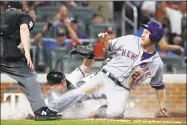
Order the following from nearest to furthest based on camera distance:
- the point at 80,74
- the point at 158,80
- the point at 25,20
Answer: the point at 25,20
the point at 158,80
the point at 80,74

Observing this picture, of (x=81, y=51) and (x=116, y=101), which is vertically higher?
(x=81, y=51)

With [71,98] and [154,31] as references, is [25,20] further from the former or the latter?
[154,31]

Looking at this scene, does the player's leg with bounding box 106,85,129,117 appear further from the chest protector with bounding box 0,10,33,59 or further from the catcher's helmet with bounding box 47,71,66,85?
the chest protector with bounding box 0,10,33,59

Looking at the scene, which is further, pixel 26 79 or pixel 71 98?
pixel 71 98

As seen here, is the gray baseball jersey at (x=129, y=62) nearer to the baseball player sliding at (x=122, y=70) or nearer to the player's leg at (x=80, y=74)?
the baseball player sliding at (x=122, y=70)

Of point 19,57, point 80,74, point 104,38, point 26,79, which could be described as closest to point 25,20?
point 19,57

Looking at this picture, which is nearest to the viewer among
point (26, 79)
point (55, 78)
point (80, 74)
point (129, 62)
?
point (26, 79)

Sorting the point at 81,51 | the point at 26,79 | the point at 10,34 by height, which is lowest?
the point at 26,79

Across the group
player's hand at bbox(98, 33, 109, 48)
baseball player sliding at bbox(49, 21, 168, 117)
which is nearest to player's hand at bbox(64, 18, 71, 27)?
baseball player sliding at bbox(49, 21, 168, 117)

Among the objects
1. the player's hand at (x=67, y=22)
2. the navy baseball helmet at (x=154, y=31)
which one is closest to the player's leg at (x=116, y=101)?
the navy baseball helmet at (x=154, y=31)
